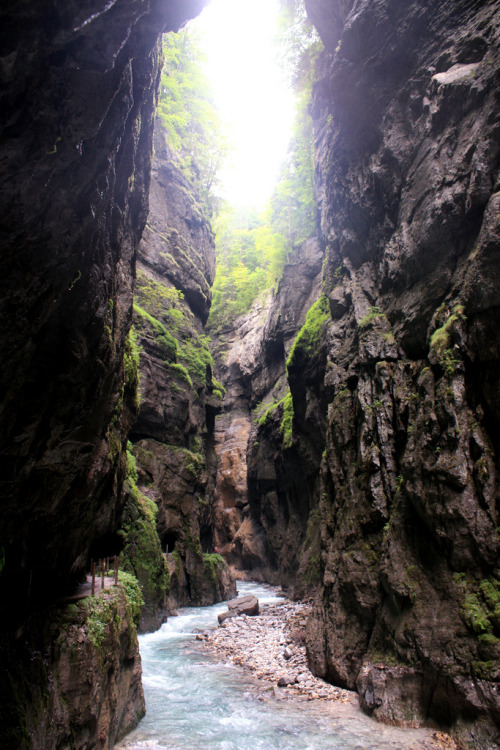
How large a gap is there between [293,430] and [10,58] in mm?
21826

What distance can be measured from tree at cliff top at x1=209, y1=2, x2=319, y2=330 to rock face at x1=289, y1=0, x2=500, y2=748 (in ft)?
37.3

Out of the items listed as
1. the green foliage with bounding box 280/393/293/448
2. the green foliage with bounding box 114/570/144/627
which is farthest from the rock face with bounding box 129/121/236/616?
the green foliage with bounding box 114/570/144/627

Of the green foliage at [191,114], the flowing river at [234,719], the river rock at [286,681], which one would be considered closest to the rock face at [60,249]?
the flowing river at [234,719]

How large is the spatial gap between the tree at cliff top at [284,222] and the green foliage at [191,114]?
4559 millimetres

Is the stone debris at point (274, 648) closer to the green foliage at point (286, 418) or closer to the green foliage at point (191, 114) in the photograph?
the green foliage at point (286, 418)

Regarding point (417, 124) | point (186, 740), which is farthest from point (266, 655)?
point (417, 124)

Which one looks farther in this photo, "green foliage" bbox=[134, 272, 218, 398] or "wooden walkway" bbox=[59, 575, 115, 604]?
"green foliage" bbox=[134, 272, 218, 398]

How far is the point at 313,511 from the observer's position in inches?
859

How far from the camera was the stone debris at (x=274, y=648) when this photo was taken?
31.3ft

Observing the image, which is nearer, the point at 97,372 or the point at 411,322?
the point at 97,372

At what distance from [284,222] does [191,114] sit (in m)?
13.7

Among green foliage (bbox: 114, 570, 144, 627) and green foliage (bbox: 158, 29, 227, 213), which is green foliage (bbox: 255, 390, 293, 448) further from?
green foliage (bbox: 158, 29, 227, 213)

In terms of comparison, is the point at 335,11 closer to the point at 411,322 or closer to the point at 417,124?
the point at 417,124

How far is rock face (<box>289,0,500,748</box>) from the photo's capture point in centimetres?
754
